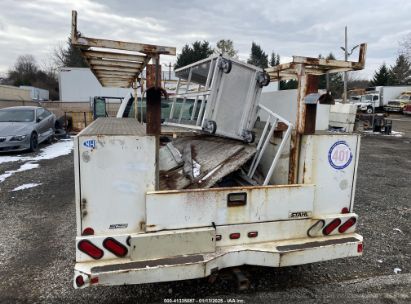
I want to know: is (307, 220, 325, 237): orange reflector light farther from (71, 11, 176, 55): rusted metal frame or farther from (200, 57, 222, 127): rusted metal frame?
(71, 11, 176, 55): rusted metal frame

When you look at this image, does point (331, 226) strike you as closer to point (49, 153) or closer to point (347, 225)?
point (347, 225)

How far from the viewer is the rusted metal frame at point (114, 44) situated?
223 centimetres

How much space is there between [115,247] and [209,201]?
31.0 inches

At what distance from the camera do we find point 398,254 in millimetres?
3967

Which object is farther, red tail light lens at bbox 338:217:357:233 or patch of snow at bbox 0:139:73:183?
patch of snow at bbox 0:139:73:183

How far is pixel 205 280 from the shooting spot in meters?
3.19

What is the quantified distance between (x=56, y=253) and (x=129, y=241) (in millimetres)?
1905

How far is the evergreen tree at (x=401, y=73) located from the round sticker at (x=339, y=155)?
56.9 m

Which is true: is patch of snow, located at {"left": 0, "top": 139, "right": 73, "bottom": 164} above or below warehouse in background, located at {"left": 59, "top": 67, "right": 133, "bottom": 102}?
below

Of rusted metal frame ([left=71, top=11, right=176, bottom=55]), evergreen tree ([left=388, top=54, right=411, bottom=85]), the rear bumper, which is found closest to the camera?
rusted metal frame ([left=71, top=11, right=176, bottom=55])

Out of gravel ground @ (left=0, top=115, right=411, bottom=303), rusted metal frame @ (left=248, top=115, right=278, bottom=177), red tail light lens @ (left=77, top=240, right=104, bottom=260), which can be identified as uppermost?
rusted metal frame @ (left=248, top=115, right=278, bottom=177)

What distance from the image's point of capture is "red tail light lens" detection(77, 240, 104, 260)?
239 centimetres

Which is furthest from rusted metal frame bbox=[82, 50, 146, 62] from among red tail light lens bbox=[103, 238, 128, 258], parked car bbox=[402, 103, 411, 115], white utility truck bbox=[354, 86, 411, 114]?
parked car bbox=[402, 103, 411, 115]

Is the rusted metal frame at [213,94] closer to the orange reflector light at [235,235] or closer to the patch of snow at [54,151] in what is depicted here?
the orange reflector light at [235,235]
